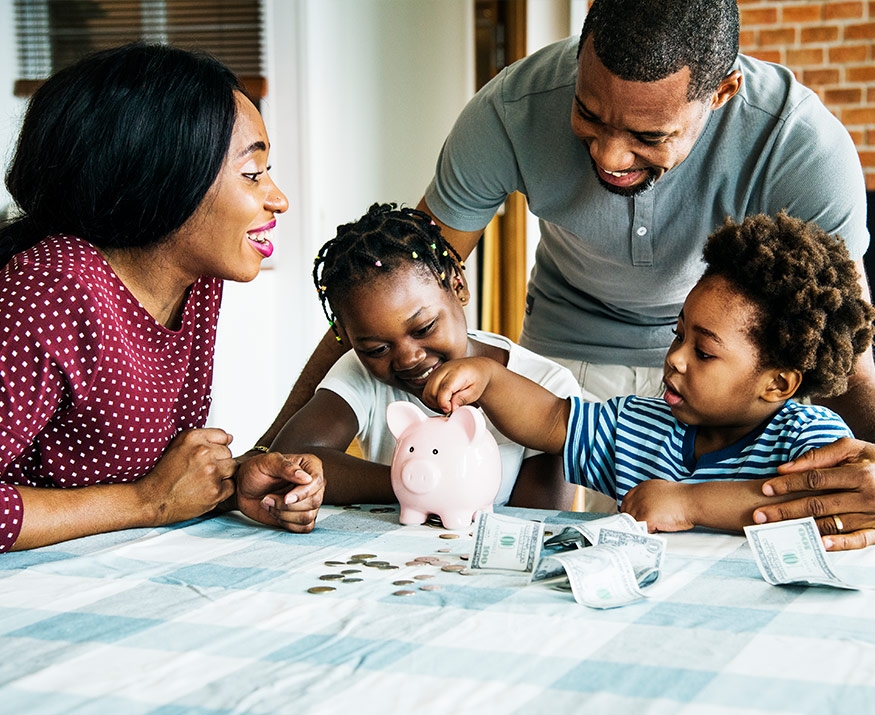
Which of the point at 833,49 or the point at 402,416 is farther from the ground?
the point at 833,49

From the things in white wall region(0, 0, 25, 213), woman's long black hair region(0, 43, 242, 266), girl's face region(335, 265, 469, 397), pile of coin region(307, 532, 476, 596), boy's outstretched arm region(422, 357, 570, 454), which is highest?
white wall region(0, 0, 25, 213)

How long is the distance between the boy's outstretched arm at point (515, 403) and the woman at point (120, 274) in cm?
28

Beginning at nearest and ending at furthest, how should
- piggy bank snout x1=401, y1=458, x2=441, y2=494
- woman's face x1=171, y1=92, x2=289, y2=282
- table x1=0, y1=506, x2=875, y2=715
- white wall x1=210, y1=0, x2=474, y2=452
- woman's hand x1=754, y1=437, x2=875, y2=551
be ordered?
table x1=0, y1=506, x2=875, y2=715 → woman's hand x1=754, y1=437, x2=875, y2=551 → piggy bank snout x1=401, y1=458, x2=441, y2=494 → woman's face x1=171, y1=92, x2=289, y2=282 → white wall x1=210, y1=0, x2=474, y2=452

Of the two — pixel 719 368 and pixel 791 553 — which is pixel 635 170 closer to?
pixel 719 368

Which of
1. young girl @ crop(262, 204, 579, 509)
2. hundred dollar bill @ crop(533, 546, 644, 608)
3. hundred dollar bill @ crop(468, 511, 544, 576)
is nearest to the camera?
hundred dollar bill @ crop(533, 546, 644, 608)

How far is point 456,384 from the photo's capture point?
4.50 feet

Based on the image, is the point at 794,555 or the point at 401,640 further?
the point at 794,555

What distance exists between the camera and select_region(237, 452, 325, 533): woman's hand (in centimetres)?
120

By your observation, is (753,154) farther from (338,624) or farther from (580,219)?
(338,624)

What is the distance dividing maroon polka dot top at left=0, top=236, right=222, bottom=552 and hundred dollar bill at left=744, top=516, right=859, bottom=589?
76cm

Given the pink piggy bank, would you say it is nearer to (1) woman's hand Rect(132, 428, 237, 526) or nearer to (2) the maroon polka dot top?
(1) woman's hand Rect(132, 428, 237, 526)

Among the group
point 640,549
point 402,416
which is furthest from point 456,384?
point 640,549

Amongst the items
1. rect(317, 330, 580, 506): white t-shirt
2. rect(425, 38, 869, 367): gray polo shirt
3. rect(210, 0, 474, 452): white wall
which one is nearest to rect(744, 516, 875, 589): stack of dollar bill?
rect(317, 330, 580, 506): white t-shirt

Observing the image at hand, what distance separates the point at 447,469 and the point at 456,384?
17 centimetres
